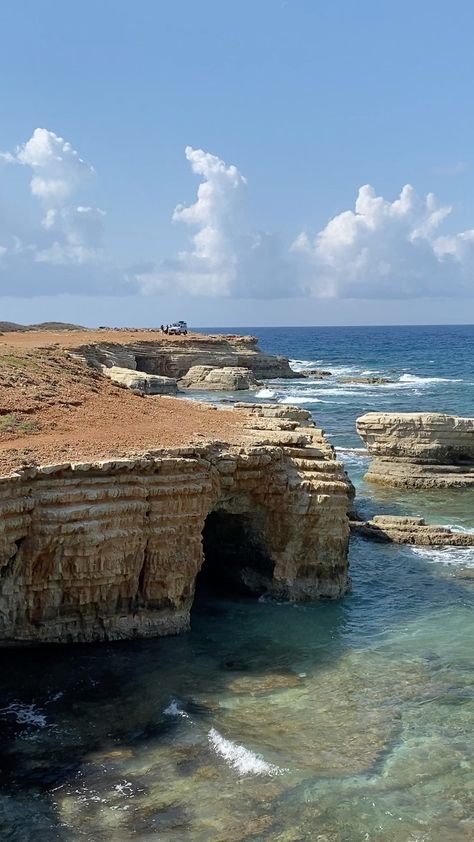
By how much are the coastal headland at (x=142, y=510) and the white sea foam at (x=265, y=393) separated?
3673 centimetres

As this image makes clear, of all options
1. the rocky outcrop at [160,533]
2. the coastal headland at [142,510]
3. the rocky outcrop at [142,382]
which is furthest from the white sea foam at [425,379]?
the rocky outcrop at [160,533]

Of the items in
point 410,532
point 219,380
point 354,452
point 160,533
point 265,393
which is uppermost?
point 219,380

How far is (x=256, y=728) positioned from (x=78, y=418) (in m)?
8.11

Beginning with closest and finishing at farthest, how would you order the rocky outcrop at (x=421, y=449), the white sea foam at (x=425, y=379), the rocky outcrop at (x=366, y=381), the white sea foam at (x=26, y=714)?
the white sea foam at (x=26, y=714) → the rocky outcrop at (x=421, y=449) → the rocky outcrop at (x=366, y=381) → the white sea foam at (x=425, y=379)

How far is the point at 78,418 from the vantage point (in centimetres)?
1762

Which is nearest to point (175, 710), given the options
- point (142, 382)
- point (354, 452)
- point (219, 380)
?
point (354, 452)

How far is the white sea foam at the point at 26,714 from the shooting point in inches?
471

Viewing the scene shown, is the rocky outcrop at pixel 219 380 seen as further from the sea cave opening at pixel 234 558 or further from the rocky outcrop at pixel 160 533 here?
the rocky outcrop at pixel 160 533

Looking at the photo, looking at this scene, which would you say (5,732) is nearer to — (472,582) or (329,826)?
(329,826)

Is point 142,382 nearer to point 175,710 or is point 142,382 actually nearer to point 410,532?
point 410,532

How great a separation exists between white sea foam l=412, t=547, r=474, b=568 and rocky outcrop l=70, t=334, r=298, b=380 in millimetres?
35960

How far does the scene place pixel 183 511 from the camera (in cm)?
1468

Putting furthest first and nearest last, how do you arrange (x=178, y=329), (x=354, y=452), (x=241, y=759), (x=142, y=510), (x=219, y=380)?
1. (x=178, y=329)
2. (x=219, y=380)
3. (x=354, y=452)
4. (x=142, y=510)
5. (x=241, y=759)

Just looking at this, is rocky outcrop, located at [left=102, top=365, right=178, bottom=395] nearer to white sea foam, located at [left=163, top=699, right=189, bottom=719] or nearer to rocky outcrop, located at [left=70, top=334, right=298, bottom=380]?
rocky outcrop, located at [left=70, top=334, right=298, bottom=380]
